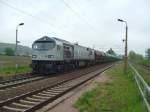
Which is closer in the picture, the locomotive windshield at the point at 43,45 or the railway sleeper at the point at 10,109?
the railway sleeper at the point at 10,109

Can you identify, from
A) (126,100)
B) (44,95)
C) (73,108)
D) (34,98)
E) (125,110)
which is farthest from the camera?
(44,95)

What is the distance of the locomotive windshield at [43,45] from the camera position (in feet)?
85.7

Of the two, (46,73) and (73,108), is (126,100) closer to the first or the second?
(73,108)

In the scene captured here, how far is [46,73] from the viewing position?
26641 mm

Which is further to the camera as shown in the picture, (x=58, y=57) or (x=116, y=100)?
(x=58, y=57)

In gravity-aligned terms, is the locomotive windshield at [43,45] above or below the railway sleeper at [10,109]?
above

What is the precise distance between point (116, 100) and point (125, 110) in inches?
84.0

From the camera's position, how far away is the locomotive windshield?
2612 centimetres

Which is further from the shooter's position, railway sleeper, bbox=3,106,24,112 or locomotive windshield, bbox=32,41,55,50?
locomotive windshield, bbox=32,41,55,50

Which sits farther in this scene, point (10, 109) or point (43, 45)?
point (43, 45)

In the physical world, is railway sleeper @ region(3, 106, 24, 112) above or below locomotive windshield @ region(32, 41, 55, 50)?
below

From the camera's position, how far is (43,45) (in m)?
26.5

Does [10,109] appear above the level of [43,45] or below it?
below

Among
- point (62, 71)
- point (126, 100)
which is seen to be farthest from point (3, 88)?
point (62, 71)
